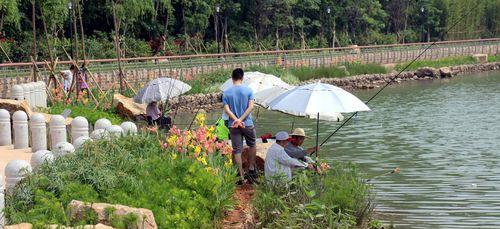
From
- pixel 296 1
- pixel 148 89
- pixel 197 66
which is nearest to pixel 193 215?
pixel 148 89

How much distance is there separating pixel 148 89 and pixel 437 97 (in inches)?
936

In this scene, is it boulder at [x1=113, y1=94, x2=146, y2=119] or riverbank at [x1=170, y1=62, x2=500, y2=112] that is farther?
riverbank at [x1=170, y1=62, x2=500, y2=112]

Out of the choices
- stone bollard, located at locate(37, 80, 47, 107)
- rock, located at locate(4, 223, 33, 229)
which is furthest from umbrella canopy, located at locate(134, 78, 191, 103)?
rock, located at locate(4, 223, 33, 229)

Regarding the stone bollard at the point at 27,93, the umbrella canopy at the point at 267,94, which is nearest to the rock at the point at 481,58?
the stone bollard at the point at 27,93

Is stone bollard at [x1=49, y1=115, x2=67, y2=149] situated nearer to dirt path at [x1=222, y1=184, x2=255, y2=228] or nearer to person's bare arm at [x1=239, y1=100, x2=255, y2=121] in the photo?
person's bare arm at [x1=239, y1=100, x2=255, y2=121]

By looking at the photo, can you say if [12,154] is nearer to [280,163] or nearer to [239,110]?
[239,110]

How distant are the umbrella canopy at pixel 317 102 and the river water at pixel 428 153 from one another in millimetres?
1712

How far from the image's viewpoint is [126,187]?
10.5m

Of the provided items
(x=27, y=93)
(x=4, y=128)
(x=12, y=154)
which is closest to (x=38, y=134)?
(x=12, y=154)

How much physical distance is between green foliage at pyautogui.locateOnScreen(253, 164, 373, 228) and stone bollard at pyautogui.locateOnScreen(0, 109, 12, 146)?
6099 mm

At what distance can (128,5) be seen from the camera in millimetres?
45594

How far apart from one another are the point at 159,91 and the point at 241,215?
8721mm

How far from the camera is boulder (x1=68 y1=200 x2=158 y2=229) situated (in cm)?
887

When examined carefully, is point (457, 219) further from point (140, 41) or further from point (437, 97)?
point (140, 41)
